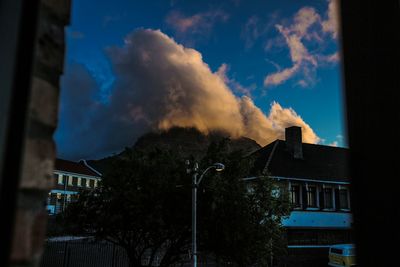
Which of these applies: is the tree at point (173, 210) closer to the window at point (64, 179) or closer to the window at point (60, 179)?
the window at point (60, 179)

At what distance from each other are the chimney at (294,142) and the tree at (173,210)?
16861 mm

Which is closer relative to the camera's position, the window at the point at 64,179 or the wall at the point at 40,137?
the wall at the point at 40,137

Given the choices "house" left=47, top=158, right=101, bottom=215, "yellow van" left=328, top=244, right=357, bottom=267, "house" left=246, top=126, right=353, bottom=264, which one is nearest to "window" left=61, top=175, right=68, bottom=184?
"house" left=47, top=158, right=101, bottom=215

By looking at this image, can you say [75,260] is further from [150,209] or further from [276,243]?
[276,243]

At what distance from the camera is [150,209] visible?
20.2 metres

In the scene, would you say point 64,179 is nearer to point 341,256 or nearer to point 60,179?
point 60,179

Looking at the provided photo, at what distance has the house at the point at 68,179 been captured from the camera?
55100 millimetres

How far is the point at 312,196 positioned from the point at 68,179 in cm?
3622

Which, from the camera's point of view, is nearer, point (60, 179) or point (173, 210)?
point (173, 210)

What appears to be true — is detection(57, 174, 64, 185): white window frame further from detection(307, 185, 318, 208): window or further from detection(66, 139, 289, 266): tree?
detection(66, 139, 289, 266): tree

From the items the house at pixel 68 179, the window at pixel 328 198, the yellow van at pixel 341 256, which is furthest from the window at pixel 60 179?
the yellow van at pixel 341 256

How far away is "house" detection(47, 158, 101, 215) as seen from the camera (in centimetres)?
5510

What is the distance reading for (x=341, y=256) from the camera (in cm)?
3014

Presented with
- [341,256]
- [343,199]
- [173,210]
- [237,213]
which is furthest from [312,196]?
[173,210]
